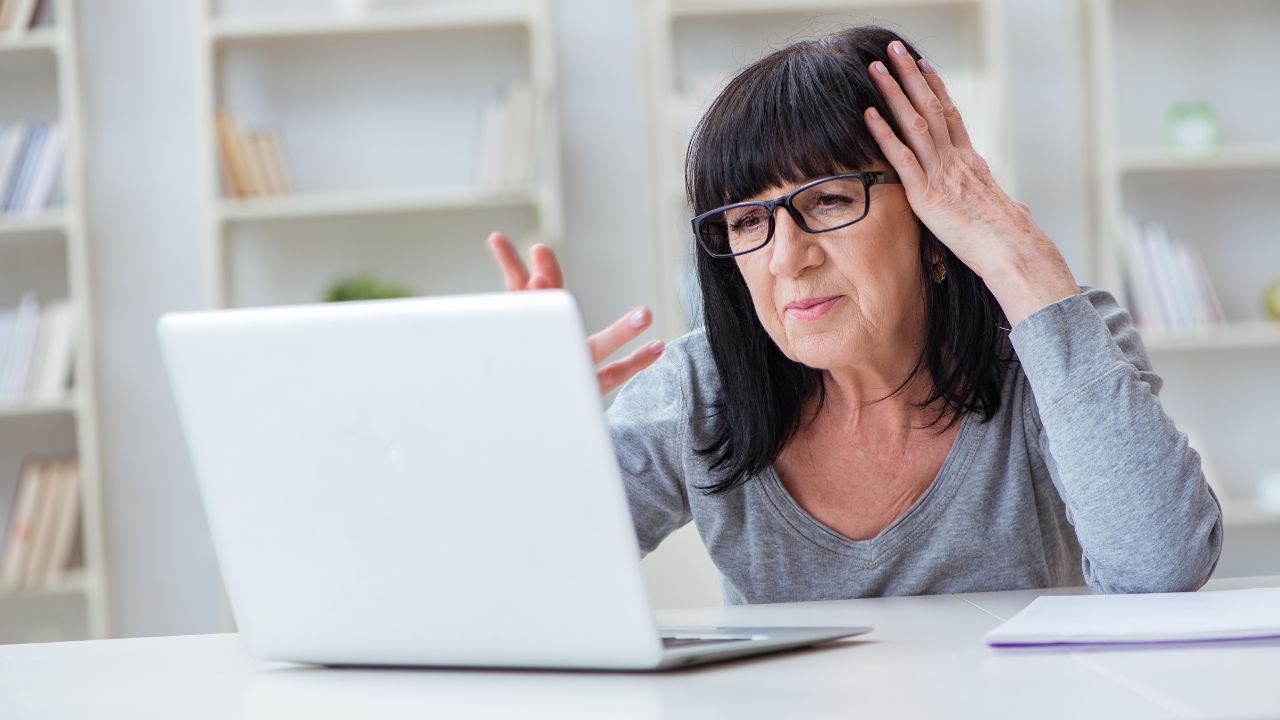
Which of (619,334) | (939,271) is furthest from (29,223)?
(939,271)

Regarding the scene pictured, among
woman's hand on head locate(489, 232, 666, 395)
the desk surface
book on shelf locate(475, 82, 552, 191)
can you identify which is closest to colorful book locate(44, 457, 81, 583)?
book on shelf locate(475, 82, 552, 191)

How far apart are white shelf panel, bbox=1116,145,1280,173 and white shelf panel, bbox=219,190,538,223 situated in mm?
1359

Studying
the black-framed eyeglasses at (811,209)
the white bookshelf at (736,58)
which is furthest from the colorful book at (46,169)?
the black-framed eyeglasses at (811,209)

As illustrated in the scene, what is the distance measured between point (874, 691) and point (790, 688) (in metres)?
0.05

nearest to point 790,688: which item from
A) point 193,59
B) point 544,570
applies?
point 544,570

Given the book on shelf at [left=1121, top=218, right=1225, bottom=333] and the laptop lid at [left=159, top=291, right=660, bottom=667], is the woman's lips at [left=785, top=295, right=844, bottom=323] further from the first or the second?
the book on shelf at [left=1121, top=218, right=1225, bottom=333]

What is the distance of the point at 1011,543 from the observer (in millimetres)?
1363

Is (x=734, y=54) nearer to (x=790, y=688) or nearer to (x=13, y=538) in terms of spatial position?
(x=13, y=538)

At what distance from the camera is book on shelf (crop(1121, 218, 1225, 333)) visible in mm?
2990

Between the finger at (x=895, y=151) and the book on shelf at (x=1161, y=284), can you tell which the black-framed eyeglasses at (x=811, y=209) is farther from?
the book on shelf at (x=1161, y=284)

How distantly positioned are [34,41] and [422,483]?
8.57 feet

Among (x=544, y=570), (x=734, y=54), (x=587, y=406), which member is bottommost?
(x=544, y=570)

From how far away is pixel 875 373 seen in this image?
4.66 feet

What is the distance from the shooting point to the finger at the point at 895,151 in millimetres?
1256
